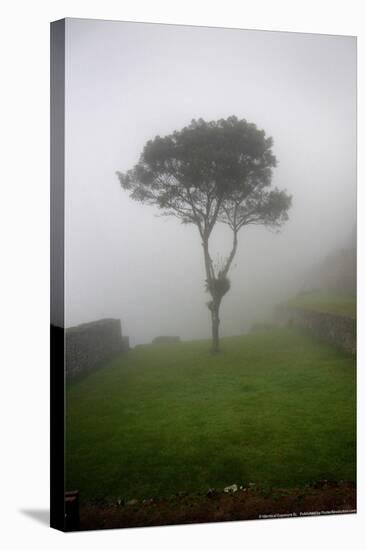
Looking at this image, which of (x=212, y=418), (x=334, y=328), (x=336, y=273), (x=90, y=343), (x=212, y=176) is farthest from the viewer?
(x=334, y=328)

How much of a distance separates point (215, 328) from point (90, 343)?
1.23 meters

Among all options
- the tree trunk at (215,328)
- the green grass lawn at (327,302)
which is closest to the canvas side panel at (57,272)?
the tree trunk at (215,328)

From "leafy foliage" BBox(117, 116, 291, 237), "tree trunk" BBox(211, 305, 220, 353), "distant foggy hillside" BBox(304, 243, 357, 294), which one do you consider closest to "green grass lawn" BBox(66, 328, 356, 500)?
"tree trunk" BBox(211, 305, 220, 353)

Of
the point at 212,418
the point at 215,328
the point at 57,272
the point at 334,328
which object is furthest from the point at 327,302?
the point at 57,272

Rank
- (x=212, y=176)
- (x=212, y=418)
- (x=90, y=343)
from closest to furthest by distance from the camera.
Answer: (x=90, y=343)
(x=212, y=418)
(x=212, y=176)

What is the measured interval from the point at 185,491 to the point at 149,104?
12.0 feet

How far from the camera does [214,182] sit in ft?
22.5

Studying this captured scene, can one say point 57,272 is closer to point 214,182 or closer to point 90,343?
point 90,343

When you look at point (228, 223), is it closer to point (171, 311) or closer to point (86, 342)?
point (171, 311)

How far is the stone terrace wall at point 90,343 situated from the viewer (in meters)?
6.45

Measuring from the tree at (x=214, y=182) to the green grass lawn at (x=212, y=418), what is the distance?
1.33 feet

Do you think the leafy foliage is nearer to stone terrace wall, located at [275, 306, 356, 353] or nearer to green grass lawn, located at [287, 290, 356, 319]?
green grass lawn, located at [287, 290, 356, 319]

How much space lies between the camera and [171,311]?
673cm

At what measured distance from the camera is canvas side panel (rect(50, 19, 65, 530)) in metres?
6.44
